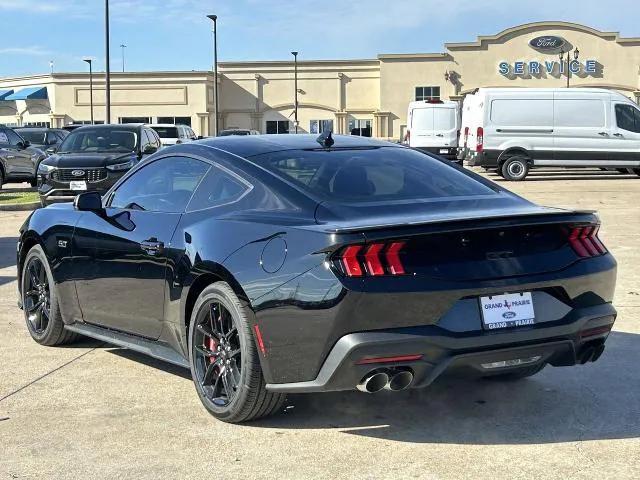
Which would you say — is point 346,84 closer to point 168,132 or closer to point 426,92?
point 426,92

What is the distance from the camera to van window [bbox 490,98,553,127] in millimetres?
25312

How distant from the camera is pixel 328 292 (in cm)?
401

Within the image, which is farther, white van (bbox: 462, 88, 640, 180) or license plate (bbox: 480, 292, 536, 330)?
white van (bbox: 462, 88, 640, 180)

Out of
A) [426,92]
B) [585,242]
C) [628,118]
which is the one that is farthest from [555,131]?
[426,92]

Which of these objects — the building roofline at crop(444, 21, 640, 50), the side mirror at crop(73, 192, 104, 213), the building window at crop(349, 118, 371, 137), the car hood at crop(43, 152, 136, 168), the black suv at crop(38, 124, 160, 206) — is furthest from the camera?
the building window at crop(349, 118, 371, 137)

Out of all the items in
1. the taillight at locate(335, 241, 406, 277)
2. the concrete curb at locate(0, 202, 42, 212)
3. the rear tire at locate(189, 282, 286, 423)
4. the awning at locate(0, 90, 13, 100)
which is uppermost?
the awning at locate(0, 90, 13, 100)

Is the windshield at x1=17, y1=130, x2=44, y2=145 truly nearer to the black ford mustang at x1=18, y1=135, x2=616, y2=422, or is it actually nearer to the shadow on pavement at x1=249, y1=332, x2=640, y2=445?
the black ford mustang at x1=18, y1=135, x2=616, y2=422

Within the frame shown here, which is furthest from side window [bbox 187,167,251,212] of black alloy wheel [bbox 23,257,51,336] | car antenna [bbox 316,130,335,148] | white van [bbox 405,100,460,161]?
white van [bbox 405,100,460,161]

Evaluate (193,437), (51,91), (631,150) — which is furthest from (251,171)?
(51,91)

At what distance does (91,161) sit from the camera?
17250 millimetres

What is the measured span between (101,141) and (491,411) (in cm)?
1470

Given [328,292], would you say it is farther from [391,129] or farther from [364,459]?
[391,129]

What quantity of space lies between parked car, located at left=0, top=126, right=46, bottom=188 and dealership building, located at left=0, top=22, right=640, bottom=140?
39192 millimetres

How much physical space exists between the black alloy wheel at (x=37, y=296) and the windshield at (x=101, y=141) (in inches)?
452
